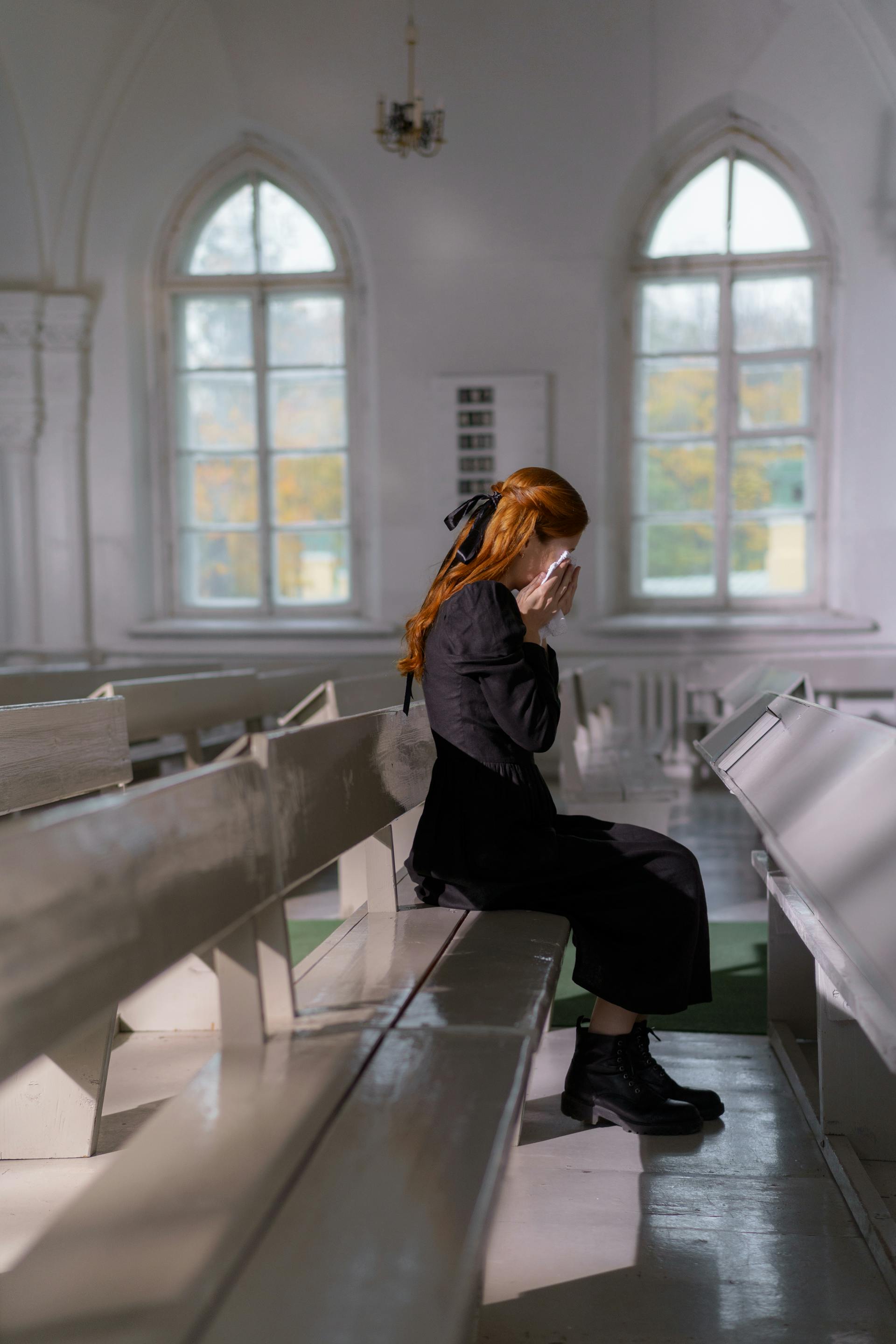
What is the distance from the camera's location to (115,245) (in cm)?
877

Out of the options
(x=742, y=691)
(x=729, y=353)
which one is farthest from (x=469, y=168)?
(x=742, y=691)

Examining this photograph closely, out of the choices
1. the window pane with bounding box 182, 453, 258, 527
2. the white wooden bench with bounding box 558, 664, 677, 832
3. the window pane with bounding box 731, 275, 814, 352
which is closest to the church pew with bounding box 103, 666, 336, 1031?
the white wooden bench with bounding box 558, 664, 677, 832

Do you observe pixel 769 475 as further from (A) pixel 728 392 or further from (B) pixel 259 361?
(B) pixel 259 361

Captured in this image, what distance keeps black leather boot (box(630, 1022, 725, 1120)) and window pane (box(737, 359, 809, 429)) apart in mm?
7154

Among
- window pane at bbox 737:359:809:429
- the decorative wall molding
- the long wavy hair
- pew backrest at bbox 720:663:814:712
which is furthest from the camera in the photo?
window pane at bbox 737:359:809:429

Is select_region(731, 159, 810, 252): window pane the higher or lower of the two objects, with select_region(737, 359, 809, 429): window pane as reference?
higher

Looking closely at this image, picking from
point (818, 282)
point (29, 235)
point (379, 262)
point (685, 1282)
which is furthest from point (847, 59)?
point (685, 1282)

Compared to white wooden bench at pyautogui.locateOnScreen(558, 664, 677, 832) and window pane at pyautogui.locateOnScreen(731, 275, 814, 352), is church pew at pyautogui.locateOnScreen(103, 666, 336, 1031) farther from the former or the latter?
window pane at pyautogui.locateOnScreen(731, 275, 814, 352)

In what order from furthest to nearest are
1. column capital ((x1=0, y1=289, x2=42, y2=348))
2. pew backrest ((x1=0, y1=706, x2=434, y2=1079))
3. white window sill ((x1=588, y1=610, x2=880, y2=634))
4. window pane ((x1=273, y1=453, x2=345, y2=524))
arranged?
1. window pane ((x1=273, y1=453, x2=345, y2=524))
2. column capital ((x1=0, y1=289, x2=42, y2=348))
3. white window sill ((x1=588, y1=610, x2=880, y2=634))
4. pew backrest ((x1=0, y1=706, x2=434, y2=1079))

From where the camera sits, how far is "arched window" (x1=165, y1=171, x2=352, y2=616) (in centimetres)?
895

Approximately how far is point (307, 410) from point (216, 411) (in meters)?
0.73

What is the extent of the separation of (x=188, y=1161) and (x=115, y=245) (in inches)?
345

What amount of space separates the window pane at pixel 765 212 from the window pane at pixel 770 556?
196cm

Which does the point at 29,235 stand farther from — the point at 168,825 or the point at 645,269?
the point at 168,825
